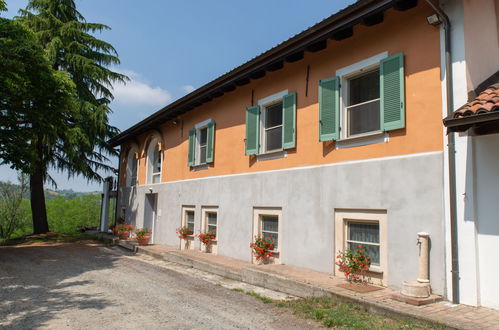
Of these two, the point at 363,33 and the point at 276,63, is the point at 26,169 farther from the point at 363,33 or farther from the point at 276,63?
the point at 363,33

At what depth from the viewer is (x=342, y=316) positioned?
5680 millimetres

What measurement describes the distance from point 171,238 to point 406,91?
11085 millimetres

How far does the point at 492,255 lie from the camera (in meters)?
5.72

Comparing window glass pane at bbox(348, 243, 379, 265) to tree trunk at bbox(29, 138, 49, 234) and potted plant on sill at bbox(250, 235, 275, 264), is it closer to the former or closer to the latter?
potted plant on sill at bbox(250, 235, 275, 264)

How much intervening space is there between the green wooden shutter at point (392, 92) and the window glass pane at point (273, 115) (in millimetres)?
3648

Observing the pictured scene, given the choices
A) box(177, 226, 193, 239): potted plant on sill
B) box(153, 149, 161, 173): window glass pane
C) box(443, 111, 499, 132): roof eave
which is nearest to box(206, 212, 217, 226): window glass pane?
box(177, 226, 193, 239): potted plant on sill

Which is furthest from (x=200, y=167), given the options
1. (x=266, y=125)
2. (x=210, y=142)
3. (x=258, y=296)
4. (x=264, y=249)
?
(x=258, y=296)

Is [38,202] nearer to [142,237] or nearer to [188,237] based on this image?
[142,237]

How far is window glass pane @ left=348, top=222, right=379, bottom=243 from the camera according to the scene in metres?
7.50

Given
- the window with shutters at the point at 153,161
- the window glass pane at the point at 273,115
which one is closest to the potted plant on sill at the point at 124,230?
the window with shutters at the point at 153,161

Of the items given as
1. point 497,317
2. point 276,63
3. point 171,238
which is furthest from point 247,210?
point 497,317

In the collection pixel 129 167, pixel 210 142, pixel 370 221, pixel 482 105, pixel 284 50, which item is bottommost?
pixel 370 221

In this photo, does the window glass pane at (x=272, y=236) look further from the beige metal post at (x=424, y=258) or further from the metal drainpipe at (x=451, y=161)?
the metal drainpipe at (x=451, y=161)

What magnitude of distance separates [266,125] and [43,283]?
6869mm
